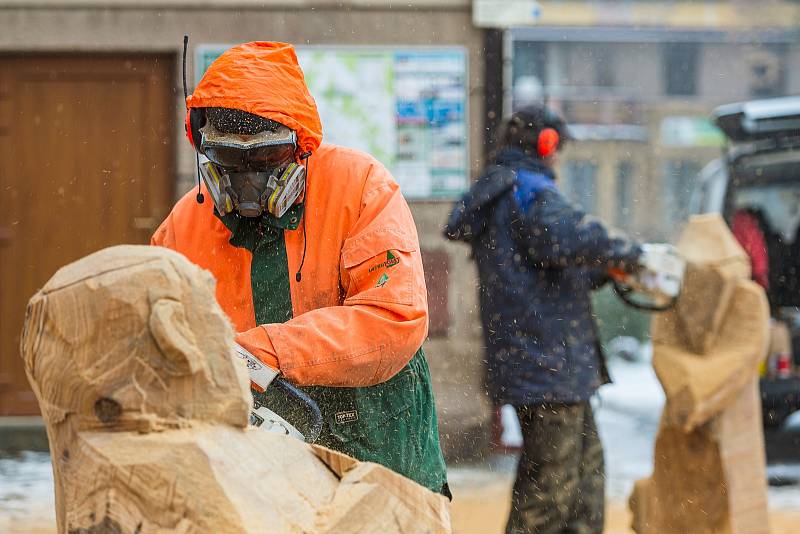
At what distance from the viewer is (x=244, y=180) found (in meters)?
2.31

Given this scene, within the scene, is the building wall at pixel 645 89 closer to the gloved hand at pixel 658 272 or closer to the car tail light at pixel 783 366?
the car tail light at pixel 783 366

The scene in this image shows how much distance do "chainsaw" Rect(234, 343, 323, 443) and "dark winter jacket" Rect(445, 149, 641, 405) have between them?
1906 millimetres

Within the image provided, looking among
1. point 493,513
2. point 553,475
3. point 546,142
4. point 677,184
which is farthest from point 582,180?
point 553,475

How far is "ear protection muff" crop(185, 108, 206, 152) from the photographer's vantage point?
236 cm

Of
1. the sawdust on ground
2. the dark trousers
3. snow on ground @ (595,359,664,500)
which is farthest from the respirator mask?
the sawdust on ground

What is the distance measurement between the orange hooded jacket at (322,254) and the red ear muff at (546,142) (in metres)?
1.84

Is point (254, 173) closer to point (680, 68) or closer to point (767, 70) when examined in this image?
point (767, 70)

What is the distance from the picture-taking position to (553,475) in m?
3.99

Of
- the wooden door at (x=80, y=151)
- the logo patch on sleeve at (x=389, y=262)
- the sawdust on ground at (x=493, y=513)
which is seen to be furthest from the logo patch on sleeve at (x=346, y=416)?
the wooden door at (x=80, y=151)

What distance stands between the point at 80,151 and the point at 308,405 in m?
4.79

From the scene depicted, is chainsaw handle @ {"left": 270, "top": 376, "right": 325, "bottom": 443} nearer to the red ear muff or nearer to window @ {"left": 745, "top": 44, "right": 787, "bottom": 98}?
the red ear muff

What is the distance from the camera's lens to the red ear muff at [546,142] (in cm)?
422

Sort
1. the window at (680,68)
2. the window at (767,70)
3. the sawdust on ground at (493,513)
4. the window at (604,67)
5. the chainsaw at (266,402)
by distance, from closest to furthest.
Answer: the chainsaw at (266,402)
the sawdust on ground at (493,513)
the window at (767,70)
the window at (604,67)
the window at (680,68)

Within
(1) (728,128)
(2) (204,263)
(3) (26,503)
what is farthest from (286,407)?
(1) (728,128)
